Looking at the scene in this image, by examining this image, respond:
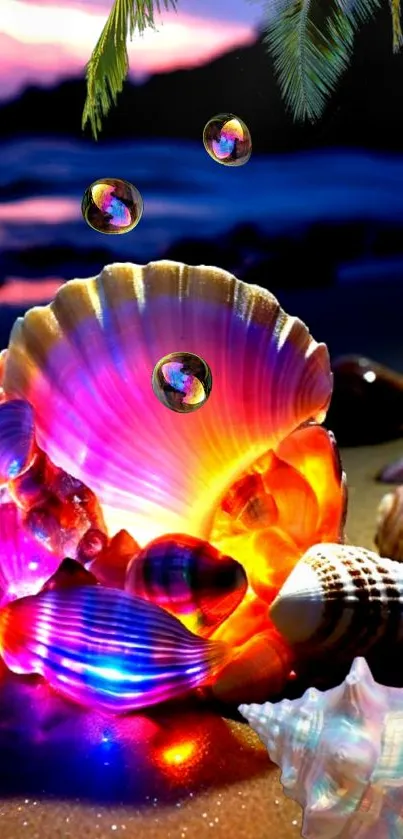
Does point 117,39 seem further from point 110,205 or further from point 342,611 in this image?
point 342,611

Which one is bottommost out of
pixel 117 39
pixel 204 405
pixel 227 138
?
pixel 204 405

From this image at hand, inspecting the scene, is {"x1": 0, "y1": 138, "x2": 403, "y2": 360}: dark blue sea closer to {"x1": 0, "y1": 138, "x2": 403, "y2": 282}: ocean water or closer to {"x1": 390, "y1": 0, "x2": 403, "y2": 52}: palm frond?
{"x1": 0, "y1": 138, "x2": 403, "y2": 282}: ocean water

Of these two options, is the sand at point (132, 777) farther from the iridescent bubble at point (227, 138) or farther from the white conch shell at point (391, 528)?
the iridescent bubble at point (227, 138)

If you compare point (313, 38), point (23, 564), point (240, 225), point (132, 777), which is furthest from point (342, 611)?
point (240, 225)

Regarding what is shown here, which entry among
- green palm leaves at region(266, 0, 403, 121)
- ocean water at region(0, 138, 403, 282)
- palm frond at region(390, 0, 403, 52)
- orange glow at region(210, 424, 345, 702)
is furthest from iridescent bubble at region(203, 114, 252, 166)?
ocean water at region(0, 138, 403, 282)

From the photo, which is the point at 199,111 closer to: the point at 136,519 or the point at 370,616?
the point at 136,519

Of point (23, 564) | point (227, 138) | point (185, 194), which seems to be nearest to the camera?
point (23, 564)

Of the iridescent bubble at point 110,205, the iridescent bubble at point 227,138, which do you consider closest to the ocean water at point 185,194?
the iridescent bubble at point 227,138
